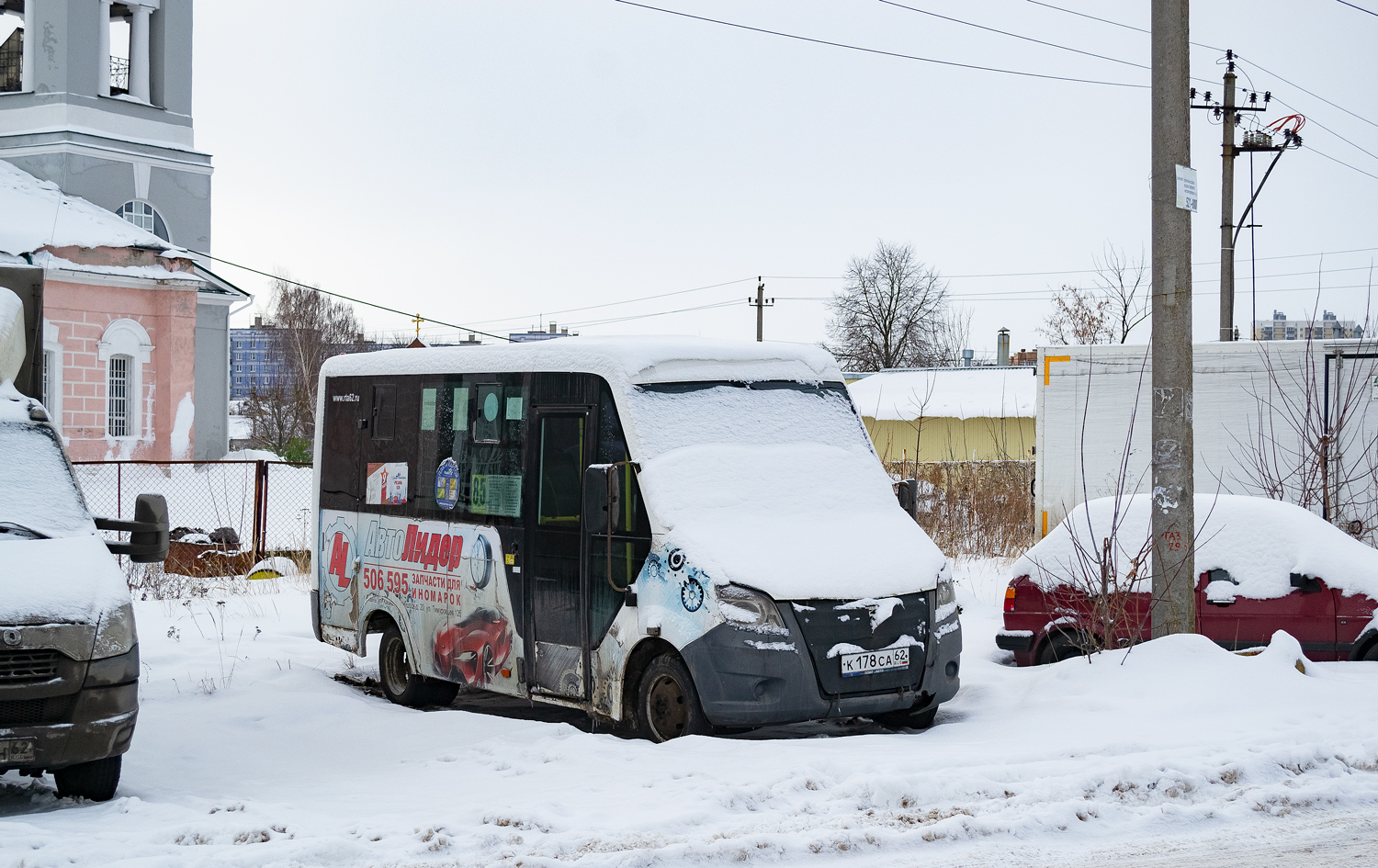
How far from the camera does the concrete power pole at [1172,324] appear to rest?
9.10m

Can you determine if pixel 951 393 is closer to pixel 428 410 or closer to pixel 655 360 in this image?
pixel 428 410

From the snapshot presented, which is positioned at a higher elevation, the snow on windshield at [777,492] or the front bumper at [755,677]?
the snow on windshield at [777,492]

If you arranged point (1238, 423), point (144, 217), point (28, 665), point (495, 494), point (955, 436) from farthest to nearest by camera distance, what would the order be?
point (955, 436)
point (144, 217)
point (1238, 423)
point (495, 494)
point (28, 665)

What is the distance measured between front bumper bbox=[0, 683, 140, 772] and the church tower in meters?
29.4

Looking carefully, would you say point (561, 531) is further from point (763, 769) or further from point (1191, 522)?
point (1191, 522)

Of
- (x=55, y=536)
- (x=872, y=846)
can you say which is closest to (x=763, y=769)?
(x=872, y=846)

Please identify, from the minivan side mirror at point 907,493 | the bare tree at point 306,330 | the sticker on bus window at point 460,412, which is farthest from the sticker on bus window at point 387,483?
the bare tree at point 306,330

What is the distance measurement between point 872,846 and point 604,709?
2.67 meters

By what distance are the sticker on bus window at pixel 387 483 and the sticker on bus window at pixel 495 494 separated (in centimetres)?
88

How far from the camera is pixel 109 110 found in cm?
3303

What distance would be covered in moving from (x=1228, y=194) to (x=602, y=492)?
24340mm

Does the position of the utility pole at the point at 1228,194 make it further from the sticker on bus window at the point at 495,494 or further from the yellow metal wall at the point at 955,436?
the sticker on bus window at the point at 495,494

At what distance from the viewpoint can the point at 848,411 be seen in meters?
9.01

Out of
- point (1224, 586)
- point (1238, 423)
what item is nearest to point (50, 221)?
point (1238, 423)
